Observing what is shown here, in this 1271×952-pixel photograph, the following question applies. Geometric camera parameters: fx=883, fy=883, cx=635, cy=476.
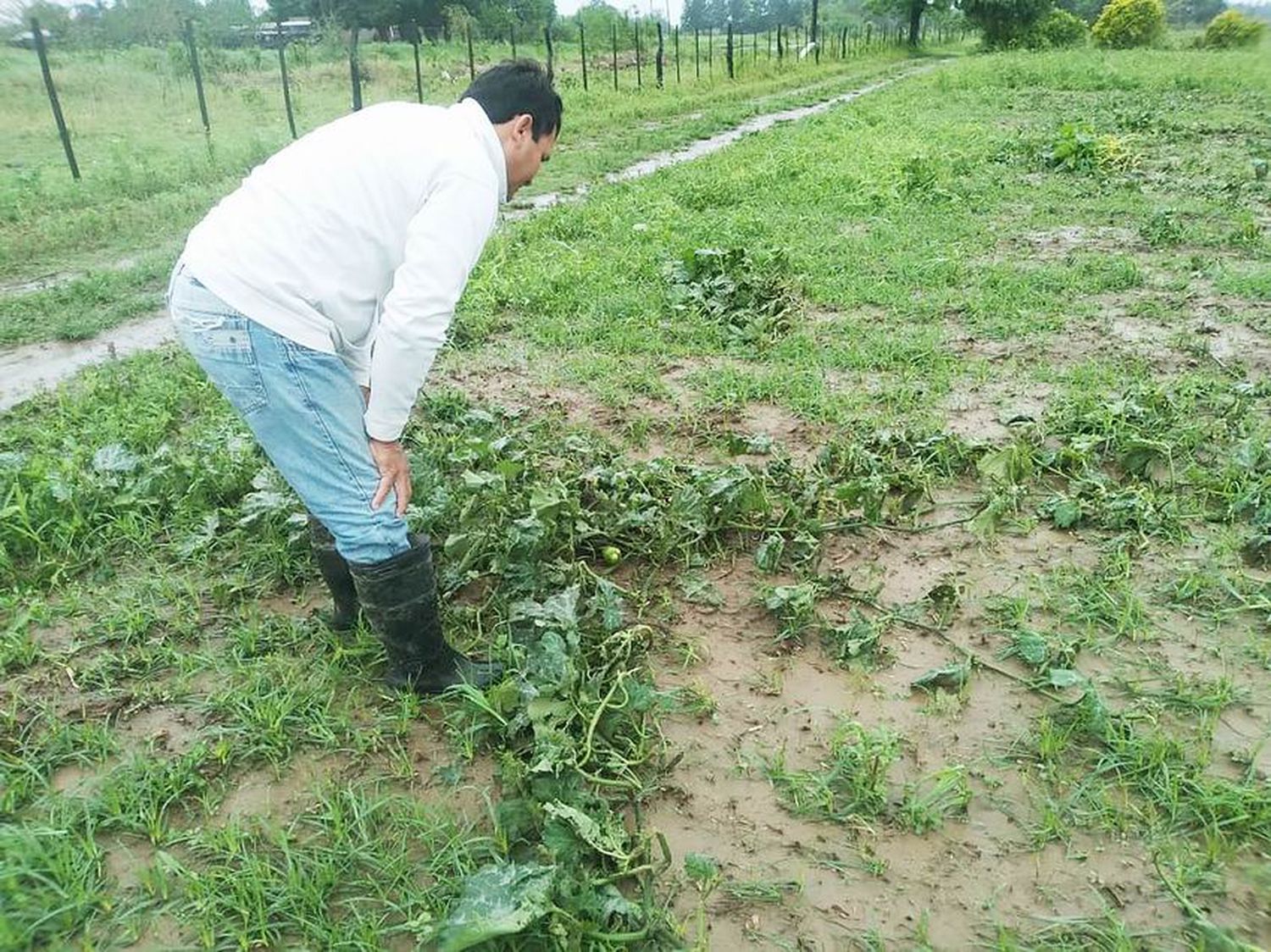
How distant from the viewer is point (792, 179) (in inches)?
373

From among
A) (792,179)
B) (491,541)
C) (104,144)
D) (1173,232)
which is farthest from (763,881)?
(104,144)

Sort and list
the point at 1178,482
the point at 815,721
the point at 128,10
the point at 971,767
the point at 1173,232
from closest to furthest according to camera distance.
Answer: the point at 971,767, the point at 815,721, the point at 1178,482, the point at 1173,232, the point at 128,10

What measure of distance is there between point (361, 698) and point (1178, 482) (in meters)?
3.14

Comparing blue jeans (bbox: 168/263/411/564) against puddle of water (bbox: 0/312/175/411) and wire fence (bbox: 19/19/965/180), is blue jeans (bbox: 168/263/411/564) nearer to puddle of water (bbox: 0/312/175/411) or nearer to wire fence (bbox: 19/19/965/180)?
puddle of water (bbox: 0/312/175/411)

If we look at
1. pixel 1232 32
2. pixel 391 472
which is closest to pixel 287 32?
pixel 391 472

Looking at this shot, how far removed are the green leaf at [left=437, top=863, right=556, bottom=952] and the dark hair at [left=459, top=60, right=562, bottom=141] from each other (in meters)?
1.69

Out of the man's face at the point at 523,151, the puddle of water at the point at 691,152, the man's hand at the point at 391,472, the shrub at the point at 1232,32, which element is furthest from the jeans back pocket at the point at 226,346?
the shrub at the point at 1232,32

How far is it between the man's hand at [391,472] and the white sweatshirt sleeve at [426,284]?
14 cm

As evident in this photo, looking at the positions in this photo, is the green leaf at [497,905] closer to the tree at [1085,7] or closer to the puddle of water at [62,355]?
the puddle of water at [62,355]

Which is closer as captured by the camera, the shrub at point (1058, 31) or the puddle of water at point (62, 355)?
the puddle of water at point (62, 355)

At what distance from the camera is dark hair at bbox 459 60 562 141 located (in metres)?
2.11

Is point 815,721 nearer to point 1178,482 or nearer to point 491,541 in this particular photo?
point 491,541

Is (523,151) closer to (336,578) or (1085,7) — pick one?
(336,578)

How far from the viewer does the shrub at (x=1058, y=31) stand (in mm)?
34625
